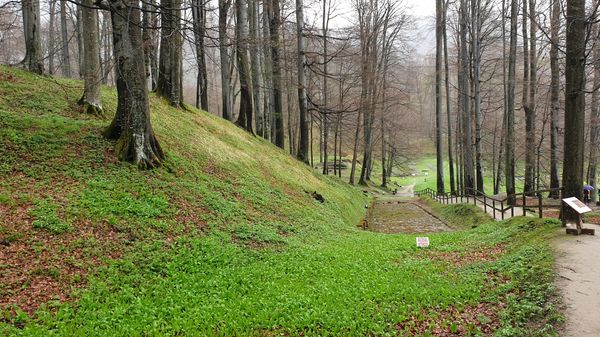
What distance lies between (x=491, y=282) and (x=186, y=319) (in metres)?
4.87

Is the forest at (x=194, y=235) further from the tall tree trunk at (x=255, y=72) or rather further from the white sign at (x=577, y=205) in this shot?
the tall tree trunk at (x=255, y=72)

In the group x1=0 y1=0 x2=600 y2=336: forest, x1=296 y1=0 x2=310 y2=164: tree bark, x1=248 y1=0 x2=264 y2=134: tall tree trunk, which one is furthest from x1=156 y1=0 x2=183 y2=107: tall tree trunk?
x1=296 y1=0 x2=310 y2=164: tree bark

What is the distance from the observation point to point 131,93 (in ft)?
29.5

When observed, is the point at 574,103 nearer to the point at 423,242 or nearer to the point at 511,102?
the point at 423,242

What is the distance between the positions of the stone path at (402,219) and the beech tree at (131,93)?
34.0 feet

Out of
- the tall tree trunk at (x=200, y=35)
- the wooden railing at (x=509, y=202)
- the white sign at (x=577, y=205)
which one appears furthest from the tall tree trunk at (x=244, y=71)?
the white sign at (x=577, y=205)

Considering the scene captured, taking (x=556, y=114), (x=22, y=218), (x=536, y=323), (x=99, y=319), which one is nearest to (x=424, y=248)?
(x=536, y=323)

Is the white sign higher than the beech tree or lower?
lower

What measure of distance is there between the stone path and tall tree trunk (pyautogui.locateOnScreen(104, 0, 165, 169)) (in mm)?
10356

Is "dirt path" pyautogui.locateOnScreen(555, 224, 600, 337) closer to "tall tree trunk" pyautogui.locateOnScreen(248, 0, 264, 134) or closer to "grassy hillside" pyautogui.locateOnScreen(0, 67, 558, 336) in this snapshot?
"grassy hillside" pyautogui.locateOnScreen(0, 67, 558, 336)

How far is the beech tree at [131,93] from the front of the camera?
920cm

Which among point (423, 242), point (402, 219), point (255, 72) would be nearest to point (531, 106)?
point (402, 219)

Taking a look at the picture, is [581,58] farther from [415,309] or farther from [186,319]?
[186,319]

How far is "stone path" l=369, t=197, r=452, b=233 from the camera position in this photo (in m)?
16.2
